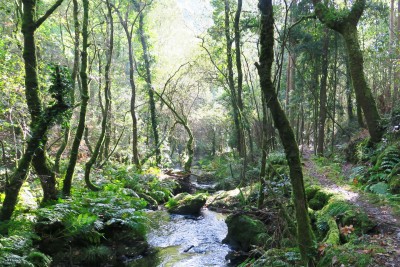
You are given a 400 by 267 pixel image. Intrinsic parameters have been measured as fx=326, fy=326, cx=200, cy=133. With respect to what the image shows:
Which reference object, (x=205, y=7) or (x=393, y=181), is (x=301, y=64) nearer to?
(x=205, y=7)

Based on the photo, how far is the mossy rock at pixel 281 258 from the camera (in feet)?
16.4

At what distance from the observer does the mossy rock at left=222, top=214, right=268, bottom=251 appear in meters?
8.25

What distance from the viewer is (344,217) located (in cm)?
602

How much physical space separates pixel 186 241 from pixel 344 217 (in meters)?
5.20

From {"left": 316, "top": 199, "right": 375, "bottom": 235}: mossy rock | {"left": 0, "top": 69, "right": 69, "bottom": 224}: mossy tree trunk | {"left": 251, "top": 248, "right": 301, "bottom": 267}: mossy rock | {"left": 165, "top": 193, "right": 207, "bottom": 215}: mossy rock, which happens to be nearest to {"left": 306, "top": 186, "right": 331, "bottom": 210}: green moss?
{"left": 316, "top": 199, "right": 375, "bottom": 235}: mossy rock

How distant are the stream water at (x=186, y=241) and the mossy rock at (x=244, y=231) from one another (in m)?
0.33

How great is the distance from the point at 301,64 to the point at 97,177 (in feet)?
44.8

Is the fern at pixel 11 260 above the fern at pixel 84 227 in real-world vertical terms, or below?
below

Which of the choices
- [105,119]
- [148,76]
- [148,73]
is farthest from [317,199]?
[148,73]

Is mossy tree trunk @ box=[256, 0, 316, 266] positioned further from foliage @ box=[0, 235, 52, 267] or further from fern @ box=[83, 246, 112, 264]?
fern @ box=[83, 246, 112, 264]

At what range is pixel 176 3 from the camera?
26156 millimetres

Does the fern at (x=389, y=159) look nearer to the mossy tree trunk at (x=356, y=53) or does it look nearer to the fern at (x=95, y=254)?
the mossy tree trunk at (x=356, y=53)

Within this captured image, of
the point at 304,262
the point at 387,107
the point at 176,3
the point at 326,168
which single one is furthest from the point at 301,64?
the point at 304,262

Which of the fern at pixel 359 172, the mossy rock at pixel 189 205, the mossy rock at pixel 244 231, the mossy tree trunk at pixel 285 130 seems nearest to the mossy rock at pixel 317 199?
the mossy rock at pixel 244 231
